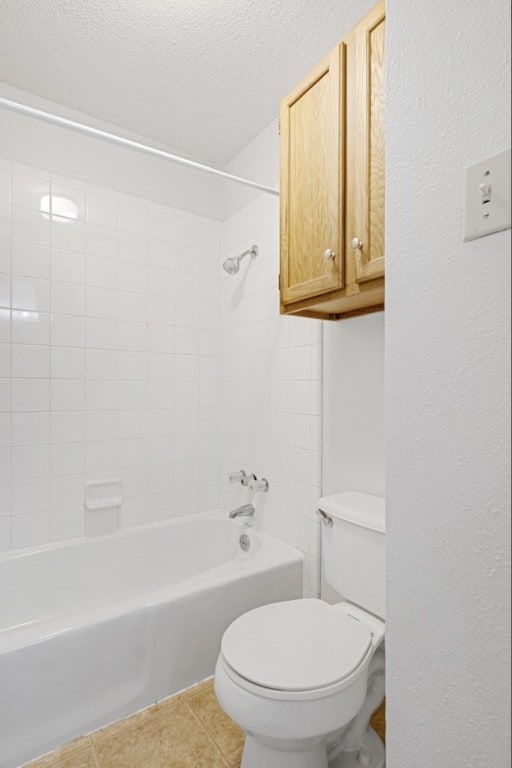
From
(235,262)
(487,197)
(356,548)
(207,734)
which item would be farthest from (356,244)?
(207,734)

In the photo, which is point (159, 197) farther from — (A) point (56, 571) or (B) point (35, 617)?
(B) point (35, 617)

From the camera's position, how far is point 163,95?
1910 mm

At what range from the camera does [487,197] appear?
56 cm

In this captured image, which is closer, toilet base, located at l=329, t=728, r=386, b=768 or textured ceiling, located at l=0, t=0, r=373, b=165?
toilet base, located at l=329, t=728, r=386, b=768

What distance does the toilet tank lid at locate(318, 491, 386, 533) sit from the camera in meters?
1.32

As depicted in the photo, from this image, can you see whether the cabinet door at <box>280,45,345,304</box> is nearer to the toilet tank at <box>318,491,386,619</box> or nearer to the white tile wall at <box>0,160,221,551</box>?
the toilet tank at <box>318,491,386,619</box>

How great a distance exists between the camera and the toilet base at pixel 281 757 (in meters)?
1.11

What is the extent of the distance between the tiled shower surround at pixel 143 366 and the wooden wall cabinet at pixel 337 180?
0.46 m

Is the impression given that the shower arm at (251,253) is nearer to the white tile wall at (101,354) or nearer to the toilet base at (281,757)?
the white tile wall at (101,354)

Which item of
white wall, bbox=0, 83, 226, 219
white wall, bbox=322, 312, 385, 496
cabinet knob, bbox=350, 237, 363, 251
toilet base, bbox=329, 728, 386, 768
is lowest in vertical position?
toilet base, bbox=329, 728, 386, 768

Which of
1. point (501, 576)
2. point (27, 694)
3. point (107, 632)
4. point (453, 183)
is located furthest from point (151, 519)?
point (453, 183)

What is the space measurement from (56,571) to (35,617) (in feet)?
0.64

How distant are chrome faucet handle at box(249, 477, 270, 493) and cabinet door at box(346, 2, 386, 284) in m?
1.21

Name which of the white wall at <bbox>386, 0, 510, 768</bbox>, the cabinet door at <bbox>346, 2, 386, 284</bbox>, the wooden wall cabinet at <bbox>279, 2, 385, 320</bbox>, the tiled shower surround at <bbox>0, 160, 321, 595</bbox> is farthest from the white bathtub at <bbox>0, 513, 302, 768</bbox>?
the cabinet door at <bbox>346, 2, 386, 284</bbox>
